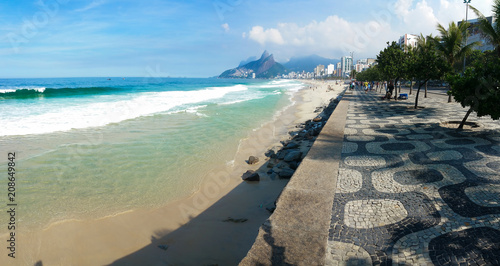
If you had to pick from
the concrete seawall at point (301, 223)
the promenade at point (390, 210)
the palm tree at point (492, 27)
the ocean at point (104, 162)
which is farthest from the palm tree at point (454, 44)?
the concrete seawall at point (301, 223)

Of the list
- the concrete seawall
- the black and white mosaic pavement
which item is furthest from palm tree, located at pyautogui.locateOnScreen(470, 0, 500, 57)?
the concrete seawall

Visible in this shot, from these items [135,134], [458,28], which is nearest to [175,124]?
[135,134]

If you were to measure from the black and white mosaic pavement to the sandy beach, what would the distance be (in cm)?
191

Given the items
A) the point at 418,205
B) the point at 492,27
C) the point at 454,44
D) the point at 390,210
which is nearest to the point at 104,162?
the point at 390,210

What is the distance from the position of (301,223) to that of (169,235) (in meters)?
2.83

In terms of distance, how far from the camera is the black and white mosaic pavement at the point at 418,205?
127 inches

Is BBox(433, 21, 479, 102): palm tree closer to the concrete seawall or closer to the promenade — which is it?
A: the promenade

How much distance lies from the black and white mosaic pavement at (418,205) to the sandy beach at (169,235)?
6.26 ft

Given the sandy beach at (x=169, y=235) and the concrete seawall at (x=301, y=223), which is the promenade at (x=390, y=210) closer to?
the concrete seawall at (x=301, y=223)

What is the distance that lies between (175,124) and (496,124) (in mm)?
15088

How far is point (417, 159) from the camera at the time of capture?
6.60 m

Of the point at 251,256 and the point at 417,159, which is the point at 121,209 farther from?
the point at 417,159

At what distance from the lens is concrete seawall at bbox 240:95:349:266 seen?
3.23 m

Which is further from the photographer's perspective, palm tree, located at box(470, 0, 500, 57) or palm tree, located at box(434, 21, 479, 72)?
palm tree, located at box(434, 21, 479, 72)
